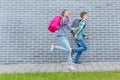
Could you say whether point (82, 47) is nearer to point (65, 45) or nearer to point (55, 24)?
point (65, 45)

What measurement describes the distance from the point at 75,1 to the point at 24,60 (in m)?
2.66

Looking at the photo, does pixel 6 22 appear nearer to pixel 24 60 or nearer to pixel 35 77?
pixel 24 60

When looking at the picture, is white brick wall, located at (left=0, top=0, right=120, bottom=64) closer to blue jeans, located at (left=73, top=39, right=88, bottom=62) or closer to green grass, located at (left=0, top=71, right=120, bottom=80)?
blue jeans, located at (left=73, top=39, right=88, bottom=62)

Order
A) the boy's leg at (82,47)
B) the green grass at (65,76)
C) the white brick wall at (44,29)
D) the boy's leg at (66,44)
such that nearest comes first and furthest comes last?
1. the green grass at (65,76)
2. the boy's leg at (66,44)
3. the boy's leg at (82,47)
4. the white brick wall at (44,29)

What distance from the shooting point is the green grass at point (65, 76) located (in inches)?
361

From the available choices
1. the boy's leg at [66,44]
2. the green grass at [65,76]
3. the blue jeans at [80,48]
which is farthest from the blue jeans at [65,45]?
the green grass at [65,76]

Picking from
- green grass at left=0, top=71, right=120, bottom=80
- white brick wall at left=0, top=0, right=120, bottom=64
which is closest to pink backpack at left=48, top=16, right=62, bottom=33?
white brick wall at left=0, top=0, right=120, bottom=64

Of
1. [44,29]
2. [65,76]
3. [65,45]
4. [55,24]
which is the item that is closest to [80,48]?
[65,45]

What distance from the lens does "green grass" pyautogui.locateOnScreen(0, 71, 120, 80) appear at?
9172 mm

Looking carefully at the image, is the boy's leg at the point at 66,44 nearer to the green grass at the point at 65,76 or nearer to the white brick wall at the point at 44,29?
the white brick wall at the point at 44,29

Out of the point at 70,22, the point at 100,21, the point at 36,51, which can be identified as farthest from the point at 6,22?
the point at 100,21

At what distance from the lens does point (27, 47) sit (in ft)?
40.9

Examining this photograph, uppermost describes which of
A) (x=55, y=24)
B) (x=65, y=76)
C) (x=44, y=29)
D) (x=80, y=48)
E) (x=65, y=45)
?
(x=55, y=24)

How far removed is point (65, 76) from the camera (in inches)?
371
